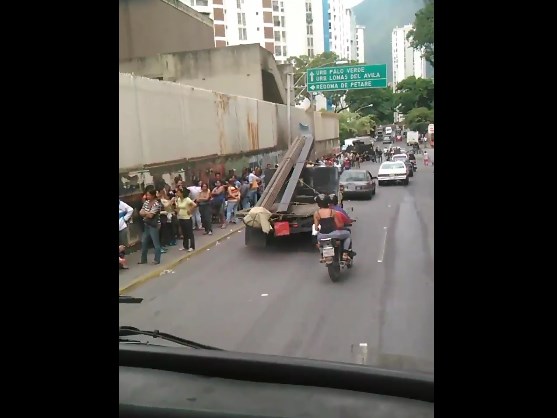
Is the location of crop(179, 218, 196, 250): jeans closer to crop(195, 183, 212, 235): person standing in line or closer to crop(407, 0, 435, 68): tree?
crop(195, 183, 212, 235): person standing in line

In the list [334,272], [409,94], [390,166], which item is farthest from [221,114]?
[409,94]

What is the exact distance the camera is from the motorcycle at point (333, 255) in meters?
1.83

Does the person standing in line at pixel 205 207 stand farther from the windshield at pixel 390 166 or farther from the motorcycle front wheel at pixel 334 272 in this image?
the windshield at pixel 390 166

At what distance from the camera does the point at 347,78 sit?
1.87 metres

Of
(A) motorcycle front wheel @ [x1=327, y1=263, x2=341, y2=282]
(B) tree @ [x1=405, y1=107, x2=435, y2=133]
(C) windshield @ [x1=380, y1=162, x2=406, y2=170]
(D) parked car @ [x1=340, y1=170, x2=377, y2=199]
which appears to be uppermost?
(B) tree @ [x1=405, y1=107, x2=435, y2=133]

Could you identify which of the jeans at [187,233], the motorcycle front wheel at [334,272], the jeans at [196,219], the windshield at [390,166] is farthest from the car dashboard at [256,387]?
the windshield at [390,166]

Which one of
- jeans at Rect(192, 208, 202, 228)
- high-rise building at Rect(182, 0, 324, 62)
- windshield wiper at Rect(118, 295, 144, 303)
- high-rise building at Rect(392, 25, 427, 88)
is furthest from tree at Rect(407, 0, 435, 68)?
jeans at Rect(192, 208, 202, 228)

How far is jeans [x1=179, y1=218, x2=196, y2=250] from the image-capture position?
2.13m

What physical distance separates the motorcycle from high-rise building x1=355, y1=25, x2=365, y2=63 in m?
0.69

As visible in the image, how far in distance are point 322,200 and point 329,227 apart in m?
0.21

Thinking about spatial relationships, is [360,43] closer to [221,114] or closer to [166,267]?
[221,114]
